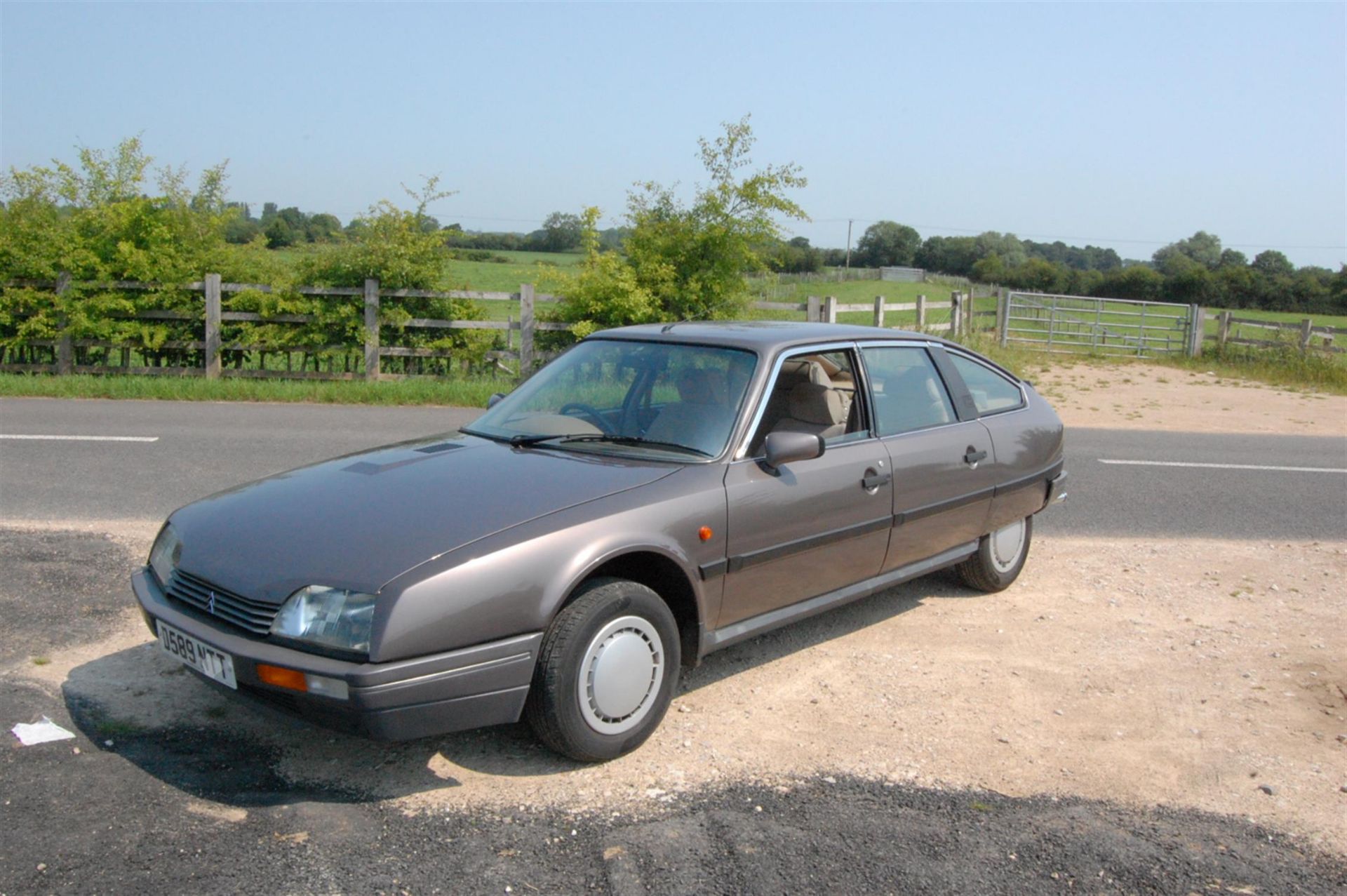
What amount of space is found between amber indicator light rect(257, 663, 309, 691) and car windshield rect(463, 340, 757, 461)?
1622mm

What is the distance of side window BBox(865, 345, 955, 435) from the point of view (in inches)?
213

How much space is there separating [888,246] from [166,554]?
7953 cm

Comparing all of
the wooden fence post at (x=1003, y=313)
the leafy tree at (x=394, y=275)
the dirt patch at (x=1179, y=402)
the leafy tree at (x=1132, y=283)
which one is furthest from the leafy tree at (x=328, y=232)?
the leafy tree at (x=1132, y=283)

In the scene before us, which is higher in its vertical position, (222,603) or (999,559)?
(222,603)

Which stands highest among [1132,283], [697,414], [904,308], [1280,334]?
[1132,283]

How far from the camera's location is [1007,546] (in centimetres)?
637

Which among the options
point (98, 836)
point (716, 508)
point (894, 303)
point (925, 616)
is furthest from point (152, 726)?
point (894, 303)

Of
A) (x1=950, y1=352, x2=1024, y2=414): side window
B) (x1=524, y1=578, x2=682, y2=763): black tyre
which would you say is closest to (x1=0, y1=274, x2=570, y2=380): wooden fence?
(x1=950, y1=352, x2=1024, y2=414): side window

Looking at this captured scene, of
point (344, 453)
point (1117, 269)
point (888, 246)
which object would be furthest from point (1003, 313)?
point (888, 246)

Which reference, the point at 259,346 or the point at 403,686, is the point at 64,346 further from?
the point at 403,686

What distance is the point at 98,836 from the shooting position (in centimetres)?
341

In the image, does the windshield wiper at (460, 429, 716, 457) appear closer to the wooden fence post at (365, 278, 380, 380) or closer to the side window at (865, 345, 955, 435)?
the side window at (865, 345, 955, 435)

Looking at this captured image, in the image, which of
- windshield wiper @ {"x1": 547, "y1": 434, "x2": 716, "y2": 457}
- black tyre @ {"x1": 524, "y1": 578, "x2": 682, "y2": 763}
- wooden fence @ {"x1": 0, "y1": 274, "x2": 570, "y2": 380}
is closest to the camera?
black tyre @ {"x1": 524, "y1": 578, "x2": 682, "y2": 763}

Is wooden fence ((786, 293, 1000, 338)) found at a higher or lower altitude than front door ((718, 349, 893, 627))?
higher
